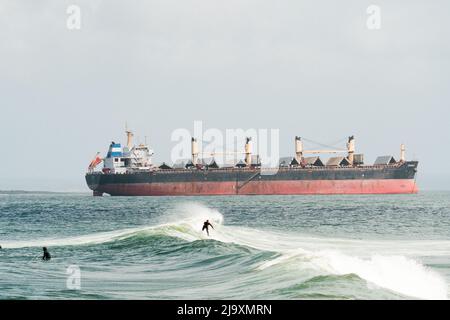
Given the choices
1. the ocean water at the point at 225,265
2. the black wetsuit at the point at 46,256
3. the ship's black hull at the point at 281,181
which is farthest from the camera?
the ship's black hull at the point at 281,181

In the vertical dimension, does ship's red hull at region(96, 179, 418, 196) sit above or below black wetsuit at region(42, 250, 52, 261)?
above

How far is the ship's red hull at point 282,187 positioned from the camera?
124 m

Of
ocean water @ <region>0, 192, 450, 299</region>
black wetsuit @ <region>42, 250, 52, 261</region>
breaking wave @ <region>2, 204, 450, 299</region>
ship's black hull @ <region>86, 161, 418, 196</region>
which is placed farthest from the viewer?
ship's black hull @ <region>86, 161, 418, 196</region>

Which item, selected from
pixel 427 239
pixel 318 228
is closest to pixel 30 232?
pixel 318 228

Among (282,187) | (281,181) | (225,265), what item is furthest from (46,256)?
(282,187)

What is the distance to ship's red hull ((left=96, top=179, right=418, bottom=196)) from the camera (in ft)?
407

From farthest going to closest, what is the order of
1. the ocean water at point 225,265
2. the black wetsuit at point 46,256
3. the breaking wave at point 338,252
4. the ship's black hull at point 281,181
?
the ship's black hull at point 281,181 → the black wetsuit at point 46,256 → the breaking wave at point 338,252 → the ocean water at point 225,265

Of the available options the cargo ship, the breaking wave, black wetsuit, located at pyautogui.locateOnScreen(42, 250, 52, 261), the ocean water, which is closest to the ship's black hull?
the cargo ship

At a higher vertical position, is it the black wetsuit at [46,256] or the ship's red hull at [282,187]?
the ship's red hull at [282,187]

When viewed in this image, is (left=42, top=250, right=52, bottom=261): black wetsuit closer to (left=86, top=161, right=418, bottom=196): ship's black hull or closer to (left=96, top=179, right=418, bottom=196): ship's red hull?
(left=96, top=179, right=418, bottom=196): ship's red hull

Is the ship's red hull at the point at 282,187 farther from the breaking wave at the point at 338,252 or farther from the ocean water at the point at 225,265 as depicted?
the ocean water at the point at 225,265

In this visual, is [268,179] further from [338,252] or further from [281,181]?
[338,252]

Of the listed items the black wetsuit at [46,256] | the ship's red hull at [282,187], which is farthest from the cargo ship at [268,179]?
the black wetsuit at [46,256]

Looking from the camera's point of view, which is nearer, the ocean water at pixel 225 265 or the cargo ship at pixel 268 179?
the ocean water at pixel 225 265
